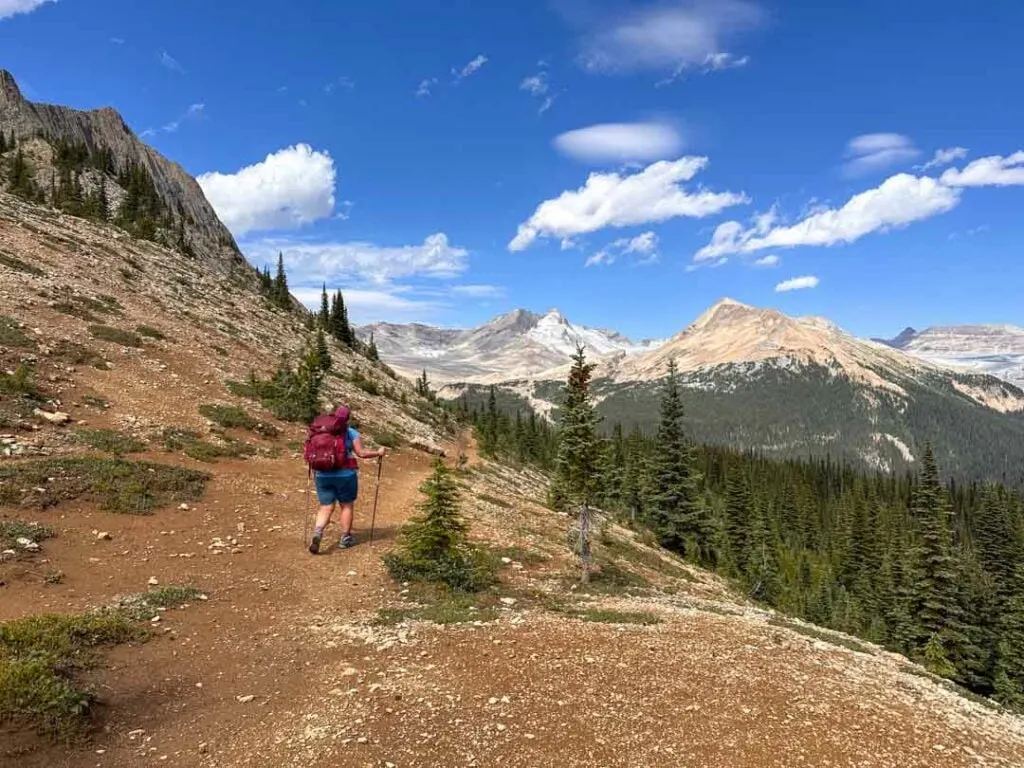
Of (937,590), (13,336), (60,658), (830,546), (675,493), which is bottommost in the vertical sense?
(830,546)

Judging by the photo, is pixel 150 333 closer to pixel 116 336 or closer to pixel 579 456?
pixel 116 336

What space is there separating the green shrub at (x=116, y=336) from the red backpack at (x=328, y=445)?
22.3 metres

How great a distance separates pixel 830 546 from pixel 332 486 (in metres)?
108

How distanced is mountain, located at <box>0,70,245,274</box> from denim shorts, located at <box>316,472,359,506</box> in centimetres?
6606

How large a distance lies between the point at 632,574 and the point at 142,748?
1909 centimetres

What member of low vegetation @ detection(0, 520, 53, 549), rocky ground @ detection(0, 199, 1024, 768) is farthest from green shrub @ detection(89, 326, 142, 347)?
low vegetation @ detection(0, 520, 53, 549)

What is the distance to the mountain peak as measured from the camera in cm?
9962

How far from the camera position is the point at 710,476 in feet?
431

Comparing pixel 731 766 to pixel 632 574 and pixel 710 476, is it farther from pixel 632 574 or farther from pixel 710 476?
pixel 710 476

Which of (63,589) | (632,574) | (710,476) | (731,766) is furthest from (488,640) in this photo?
(710,476)

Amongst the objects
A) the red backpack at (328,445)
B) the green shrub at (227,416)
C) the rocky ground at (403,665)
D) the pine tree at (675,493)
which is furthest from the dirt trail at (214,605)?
the pine tree at (675,493)

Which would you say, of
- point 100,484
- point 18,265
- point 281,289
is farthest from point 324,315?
point 100,484

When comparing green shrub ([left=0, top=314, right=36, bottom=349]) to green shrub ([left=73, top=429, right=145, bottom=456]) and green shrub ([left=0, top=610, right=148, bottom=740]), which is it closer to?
green shrub ([left=73, top=429, right=145, bottom=456])

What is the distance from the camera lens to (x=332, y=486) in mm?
16172
